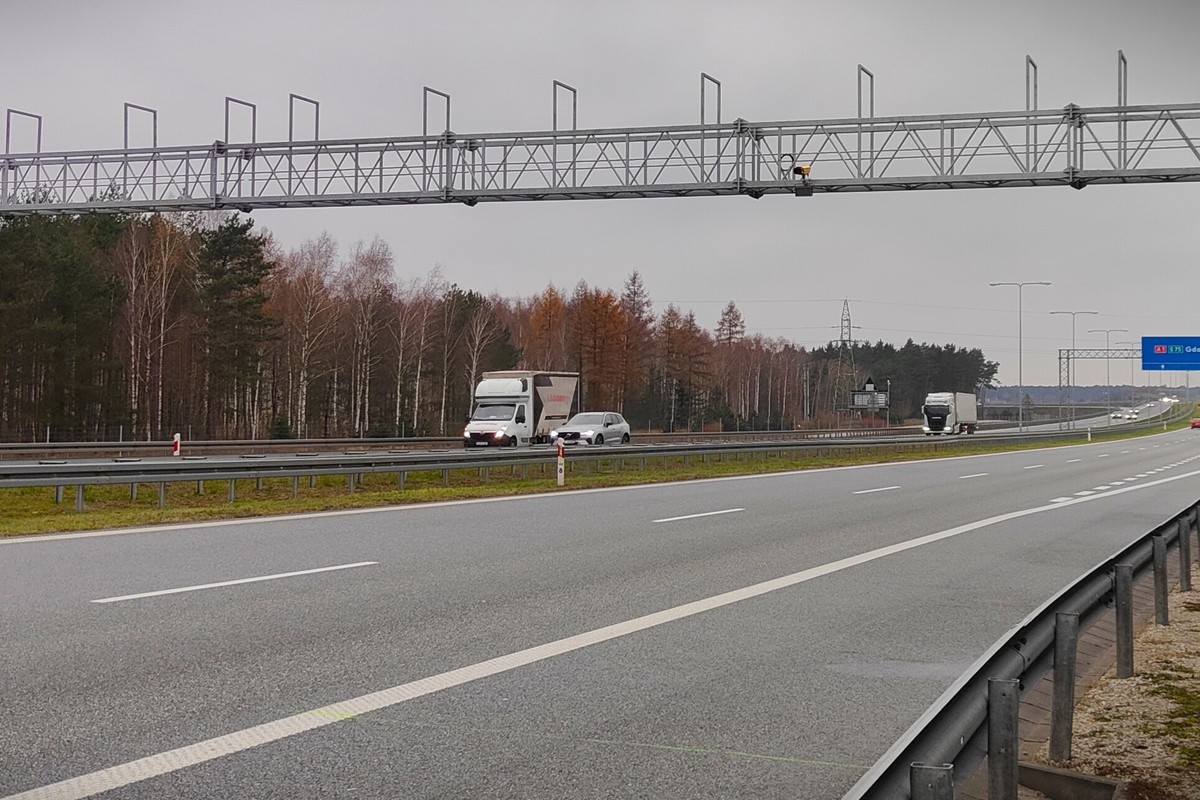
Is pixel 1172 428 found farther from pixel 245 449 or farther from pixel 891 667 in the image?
pixel 891 667

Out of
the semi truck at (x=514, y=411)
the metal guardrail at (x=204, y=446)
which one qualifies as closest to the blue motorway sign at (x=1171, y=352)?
the semi truck at (x=514, y=411)

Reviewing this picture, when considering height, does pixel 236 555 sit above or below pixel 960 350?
below

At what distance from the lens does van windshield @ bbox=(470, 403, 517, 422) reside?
46312 mm

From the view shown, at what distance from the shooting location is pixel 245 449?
134ft

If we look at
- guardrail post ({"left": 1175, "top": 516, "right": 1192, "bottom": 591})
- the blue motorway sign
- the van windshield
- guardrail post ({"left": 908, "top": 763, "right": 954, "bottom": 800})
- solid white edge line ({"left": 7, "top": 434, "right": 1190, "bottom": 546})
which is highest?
the blue motorway sign

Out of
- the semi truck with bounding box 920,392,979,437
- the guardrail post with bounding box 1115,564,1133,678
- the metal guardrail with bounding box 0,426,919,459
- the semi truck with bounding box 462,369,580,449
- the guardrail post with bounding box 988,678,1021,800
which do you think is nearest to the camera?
the guardrail post with bounding box 988,678,1021,800

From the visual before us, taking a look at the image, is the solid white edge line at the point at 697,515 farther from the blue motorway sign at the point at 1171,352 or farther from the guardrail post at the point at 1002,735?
the blue motorway sign at the point at 1171,352

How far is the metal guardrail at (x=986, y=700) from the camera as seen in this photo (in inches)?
139

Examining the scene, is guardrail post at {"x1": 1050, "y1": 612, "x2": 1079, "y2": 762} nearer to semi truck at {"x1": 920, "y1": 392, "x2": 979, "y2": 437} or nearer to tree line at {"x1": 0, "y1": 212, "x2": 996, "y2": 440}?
tree line at {"x1": 0, "y1": 212, "x2": 996, "y2": 440}

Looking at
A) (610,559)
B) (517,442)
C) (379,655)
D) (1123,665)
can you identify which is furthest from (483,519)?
(517,442)

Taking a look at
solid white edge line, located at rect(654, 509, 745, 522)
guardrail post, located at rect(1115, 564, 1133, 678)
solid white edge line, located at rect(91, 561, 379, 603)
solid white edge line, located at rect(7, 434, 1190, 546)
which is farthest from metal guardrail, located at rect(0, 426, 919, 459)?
guardrail post, located at rect(1115, 564, 1133, 678)

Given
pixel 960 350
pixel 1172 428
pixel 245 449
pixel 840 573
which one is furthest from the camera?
pixel 960 350

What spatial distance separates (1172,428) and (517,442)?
84160 mm

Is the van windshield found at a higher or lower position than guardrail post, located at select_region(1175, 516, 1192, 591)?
→ higher
